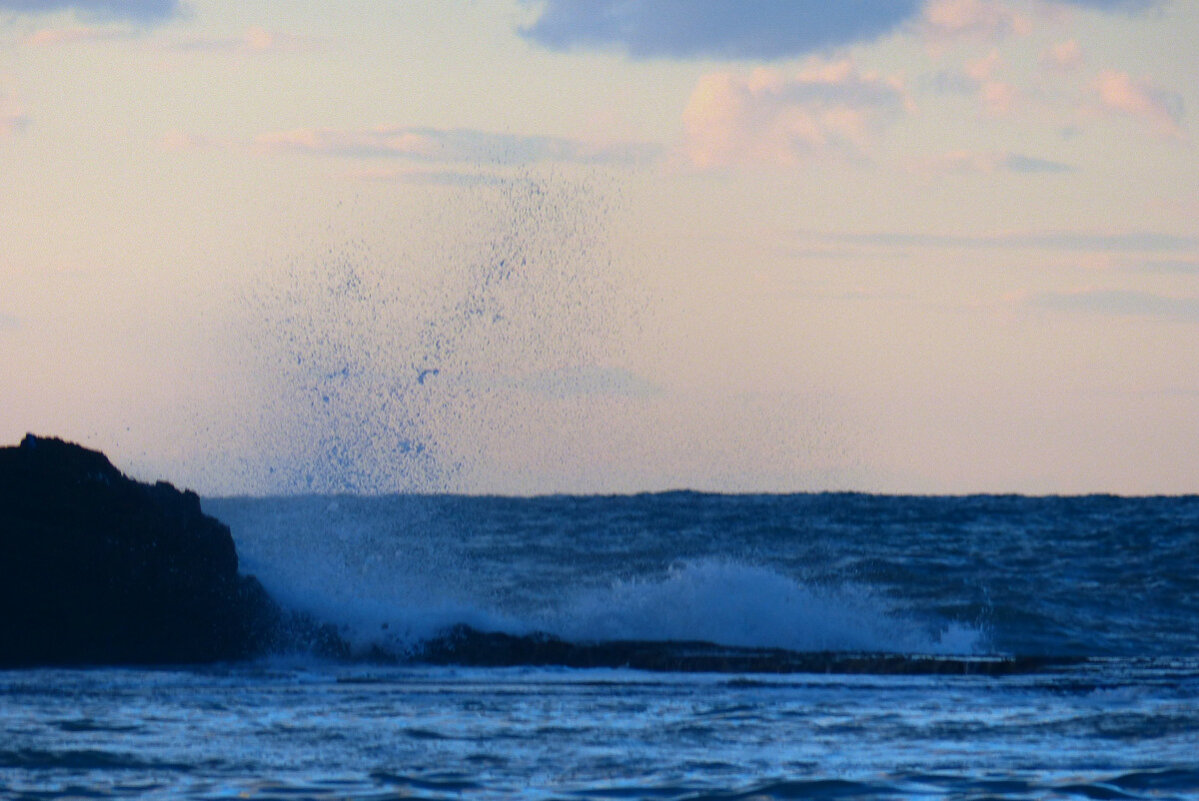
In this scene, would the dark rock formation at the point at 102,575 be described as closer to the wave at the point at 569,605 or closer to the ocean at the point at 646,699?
the ocean at the point at 646,699

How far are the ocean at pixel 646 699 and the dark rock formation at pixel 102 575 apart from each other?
632 mm

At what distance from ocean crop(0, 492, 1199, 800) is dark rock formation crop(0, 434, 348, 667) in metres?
0.63

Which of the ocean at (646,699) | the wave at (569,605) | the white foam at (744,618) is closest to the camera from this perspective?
the ocean at (646,699)

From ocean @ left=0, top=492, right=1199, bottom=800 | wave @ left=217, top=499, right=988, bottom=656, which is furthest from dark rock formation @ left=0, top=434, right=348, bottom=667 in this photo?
wave @ left=217, top=499, right=988, bottom=656

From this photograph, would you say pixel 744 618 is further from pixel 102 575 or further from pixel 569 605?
pixel 102 575

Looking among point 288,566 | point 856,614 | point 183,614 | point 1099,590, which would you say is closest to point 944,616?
point 856,614

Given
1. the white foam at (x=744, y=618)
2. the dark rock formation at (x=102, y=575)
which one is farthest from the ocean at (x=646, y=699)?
the dark rock formation at (x=102, y=575)

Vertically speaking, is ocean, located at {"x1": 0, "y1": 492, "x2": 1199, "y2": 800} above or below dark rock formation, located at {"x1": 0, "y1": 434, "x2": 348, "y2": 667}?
below

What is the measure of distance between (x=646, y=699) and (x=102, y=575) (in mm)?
4741

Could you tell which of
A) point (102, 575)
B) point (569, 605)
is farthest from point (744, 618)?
point (102, 575)

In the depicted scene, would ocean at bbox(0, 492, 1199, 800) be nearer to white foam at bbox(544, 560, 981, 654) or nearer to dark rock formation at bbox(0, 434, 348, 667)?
white foam at bbox(544, 560, 981, 654)

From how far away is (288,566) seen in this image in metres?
15.3

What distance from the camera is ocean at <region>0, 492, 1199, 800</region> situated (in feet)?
22.2

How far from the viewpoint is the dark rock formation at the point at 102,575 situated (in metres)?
11.5
